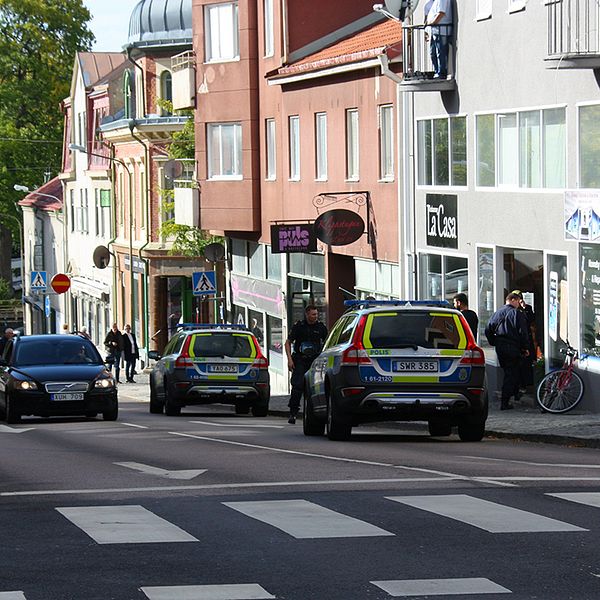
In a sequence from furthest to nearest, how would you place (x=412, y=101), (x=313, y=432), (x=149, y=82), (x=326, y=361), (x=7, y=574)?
(x=149, y=82) → (x=412, y=101) → (x=313, y=432) → (x=326, y=361) → (x=7, y=574)

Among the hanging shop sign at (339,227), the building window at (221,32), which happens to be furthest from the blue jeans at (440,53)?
the building window at (221,32)

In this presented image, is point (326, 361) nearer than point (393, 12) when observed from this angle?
Yes

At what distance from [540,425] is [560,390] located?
114 inches

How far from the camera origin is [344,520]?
11.4 m

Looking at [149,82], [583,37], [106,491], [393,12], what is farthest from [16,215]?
[106,491]

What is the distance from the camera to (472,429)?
20.0 meters

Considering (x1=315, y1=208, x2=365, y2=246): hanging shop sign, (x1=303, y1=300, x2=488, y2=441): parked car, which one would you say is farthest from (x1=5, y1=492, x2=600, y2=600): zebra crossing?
(x1=315, y1=208, x2=365, y2=246): hanging shop sign

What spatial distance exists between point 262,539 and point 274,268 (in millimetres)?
32634

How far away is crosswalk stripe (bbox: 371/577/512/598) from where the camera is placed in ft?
28.2

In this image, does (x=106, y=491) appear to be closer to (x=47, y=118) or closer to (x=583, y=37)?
(x=583, y=37)

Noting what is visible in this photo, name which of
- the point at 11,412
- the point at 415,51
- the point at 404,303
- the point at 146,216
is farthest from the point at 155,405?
the point at 146,216

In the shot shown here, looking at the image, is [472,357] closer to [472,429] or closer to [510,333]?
[472,429]

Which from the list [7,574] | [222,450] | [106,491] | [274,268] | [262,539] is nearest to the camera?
[7,574]

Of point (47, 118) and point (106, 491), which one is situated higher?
point (47, 118)
